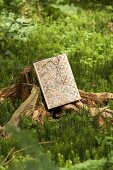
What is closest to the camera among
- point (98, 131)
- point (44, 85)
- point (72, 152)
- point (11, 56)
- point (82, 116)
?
point (72, 152)

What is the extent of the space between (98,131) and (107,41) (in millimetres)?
4762

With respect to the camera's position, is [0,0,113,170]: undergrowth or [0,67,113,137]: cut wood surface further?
[0,67,113,137]: cut wood surface

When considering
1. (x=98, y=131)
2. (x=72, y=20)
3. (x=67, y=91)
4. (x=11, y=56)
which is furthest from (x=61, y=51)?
(x=98, y=131)

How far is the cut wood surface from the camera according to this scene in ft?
20.2

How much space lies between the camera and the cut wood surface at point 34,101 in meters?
6.17

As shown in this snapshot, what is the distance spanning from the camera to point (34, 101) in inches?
248

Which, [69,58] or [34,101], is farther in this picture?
[69,58]

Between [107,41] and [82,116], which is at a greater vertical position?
[82,116]

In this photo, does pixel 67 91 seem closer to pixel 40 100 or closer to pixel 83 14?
pixel 40 100

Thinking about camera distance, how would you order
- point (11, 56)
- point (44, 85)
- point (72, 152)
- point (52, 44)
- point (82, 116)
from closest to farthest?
point (72, 152), point (82, 116), point (44, 85), point (11, 56), point (52, 44)

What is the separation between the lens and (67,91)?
651 cm

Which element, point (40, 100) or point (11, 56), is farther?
point (11, 56)

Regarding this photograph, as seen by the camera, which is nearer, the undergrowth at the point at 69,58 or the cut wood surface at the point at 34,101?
the undergrowth at the point at 69,58

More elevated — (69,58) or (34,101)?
(34,101)
